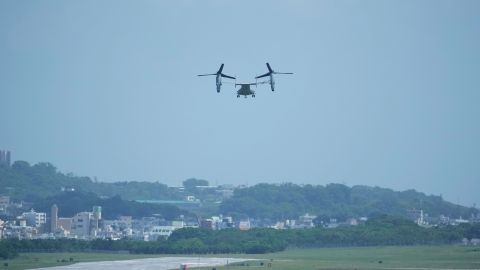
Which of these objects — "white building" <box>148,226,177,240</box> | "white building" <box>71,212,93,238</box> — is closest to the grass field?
"white building" <box>148,226,177,240</box>

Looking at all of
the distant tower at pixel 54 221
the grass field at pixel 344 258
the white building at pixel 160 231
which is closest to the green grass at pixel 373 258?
the grass field at pixel 344 258

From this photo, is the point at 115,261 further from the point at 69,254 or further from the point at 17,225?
the point at 17,225

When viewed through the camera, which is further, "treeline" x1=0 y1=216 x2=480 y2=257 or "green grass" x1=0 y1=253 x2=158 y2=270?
"treeline" x1=0 y1=216 x2=480 y2=257

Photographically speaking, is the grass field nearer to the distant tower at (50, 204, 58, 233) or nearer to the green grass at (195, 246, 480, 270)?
the green grass at (195, 246, 480, 270)

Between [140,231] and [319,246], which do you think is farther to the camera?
[140,231]

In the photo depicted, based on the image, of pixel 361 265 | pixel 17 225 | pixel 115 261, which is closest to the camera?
pixel 361 265

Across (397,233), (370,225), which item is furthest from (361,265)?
(370,225)
